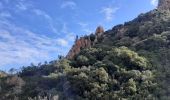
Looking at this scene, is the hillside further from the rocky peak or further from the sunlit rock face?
the sunlit rock face

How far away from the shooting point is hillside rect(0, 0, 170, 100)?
34.0 metres

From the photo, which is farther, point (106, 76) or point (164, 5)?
point (164, 5)

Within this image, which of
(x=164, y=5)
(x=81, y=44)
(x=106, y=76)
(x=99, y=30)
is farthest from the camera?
(x=164, y=5)

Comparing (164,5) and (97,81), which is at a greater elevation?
→ (164,5)

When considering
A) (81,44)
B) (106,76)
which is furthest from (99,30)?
(106,76)

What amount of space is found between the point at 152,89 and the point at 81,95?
5.82 m

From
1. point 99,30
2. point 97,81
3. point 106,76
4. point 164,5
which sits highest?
point 164,5

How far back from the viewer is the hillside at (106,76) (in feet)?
112

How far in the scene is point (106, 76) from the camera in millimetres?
37469

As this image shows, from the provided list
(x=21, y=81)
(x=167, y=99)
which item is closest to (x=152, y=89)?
(x=167, y=99)

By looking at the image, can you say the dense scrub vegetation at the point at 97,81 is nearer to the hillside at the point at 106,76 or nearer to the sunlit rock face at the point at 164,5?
the hillside at the point at 106,76

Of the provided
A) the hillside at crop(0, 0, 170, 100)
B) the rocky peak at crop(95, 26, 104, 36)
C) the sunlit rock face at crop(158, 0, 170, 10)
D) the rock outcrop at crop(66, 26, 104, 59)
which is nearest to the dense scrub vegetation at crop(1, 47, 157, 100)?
the hillside at crop(0, 0, 170, 100)

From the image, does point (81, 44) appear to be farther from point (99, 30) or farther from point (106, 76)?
point (106, 76)

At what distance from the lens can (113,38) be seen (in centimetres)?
5697
